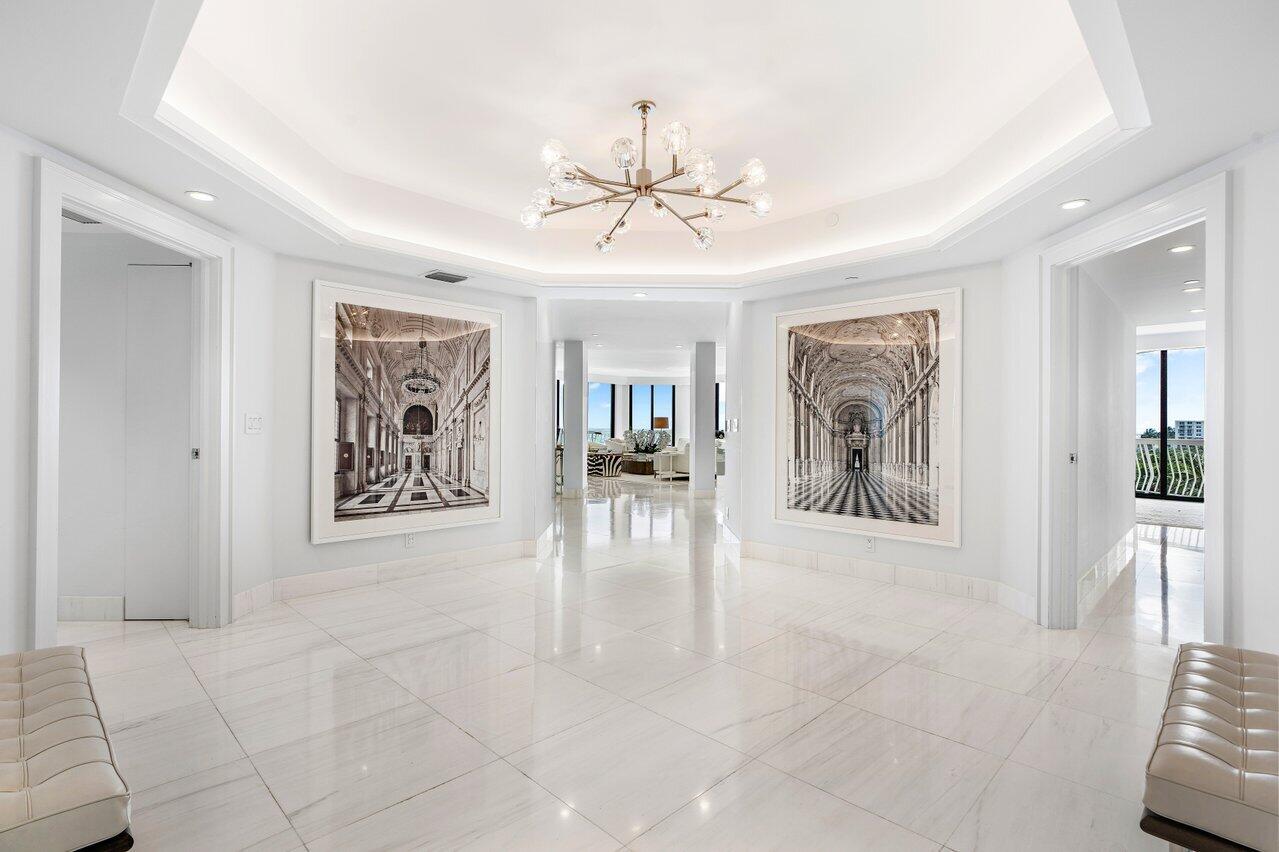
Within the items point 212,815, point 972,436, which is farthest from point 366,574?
point 972,436

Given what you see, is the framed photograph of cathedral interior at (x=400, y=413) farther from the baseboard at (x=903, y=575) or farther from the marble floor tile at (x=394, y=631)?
the baseboard at (x=903, y=575)

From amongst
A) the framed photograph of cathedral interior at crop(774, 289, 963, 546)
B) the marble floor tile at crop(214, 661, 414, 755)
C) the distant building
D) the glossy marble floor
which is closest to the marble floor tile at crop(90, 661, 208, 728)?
the glossy marble floor

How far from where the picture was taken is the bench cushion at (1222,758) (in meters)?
1.38

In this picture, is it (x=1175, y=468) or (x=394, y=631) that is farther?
(x=1175, y=468)

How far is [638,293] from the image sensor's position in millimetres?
5520

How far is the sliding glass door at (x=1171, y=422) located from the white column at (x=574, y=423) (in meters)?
9.06

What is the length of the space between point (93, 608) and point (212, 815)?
2.95 metres

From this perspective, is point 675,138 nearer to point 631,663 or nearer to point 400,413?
point 631,663

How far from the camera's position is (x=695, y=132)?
3.56 metres

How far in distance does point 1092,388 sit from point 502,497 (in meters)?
5.00

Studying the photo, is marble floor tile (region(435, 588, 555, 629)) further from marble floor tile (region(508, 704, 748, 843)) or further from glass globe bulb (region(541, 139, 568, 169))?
glass globe bulb (region(541, 139, 568, 169))

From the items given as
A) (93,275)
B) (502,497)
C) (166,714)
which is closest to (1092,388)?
(502,497)

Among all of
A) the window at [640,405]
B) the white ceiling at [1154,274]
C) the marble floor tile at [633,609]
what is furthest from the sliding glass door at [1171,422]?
the window at [640,405]

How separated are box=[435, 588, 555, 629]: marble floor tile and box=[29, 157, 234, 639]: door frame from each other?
144 centimetres
